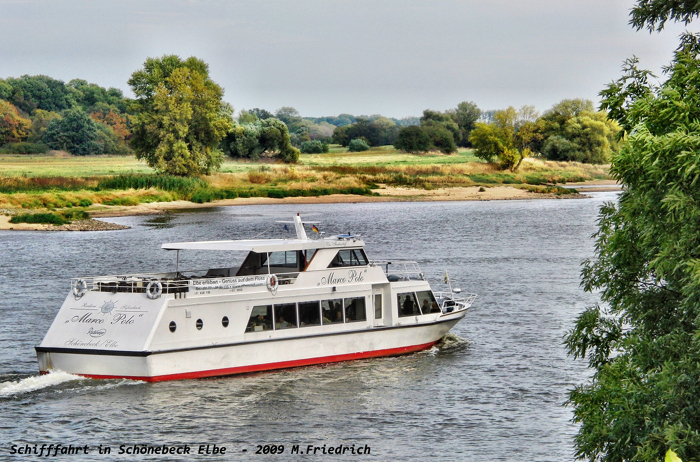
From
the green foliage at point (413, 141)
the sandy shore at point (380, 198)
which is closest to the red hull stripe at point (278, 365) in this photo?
the sandy shore at point (380, 198)

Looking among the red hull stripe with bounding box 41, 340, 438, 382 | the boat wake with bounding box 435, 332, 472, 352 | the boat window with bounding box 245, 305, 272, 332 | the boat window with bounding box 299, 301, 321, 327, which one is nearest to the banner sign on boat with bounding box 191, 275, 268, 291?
the boat window with bounding box 245, 305, 272, 332

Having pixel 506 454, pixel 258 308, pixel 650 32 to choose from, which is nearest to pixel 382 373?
pixel 258 308

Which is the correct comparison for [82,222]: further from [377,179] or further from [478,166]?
[478,166]

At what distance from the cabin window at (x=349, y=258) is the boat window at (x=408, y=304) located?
176 centimetres

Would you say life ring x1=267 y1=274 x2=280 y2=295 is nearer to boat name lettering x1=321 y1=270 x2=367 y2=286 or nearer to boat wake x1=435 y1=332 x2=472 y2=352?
boat name lettering x1=321 y1=270 x2=367 y2=286

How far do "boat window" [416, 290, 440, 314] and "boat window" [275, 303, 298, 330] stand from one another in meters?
4.83

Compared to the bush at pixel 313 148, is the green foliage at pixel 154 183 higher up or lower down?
lower down

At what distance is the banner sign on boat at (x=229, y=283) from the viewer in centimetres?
2444

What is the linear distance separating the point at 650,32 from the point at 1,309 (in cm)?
2931

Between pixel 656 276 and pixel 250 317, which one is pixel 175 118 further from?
pixel 656 276

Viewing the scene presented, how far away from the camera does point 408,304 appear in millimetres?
28312

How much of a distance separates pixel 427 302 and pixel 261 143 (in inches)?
4493

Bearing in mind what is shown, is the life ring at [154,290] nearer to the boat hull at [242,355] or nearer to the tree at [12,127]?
the boat hull at [242,355]

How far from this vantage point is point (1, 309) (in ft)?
116
